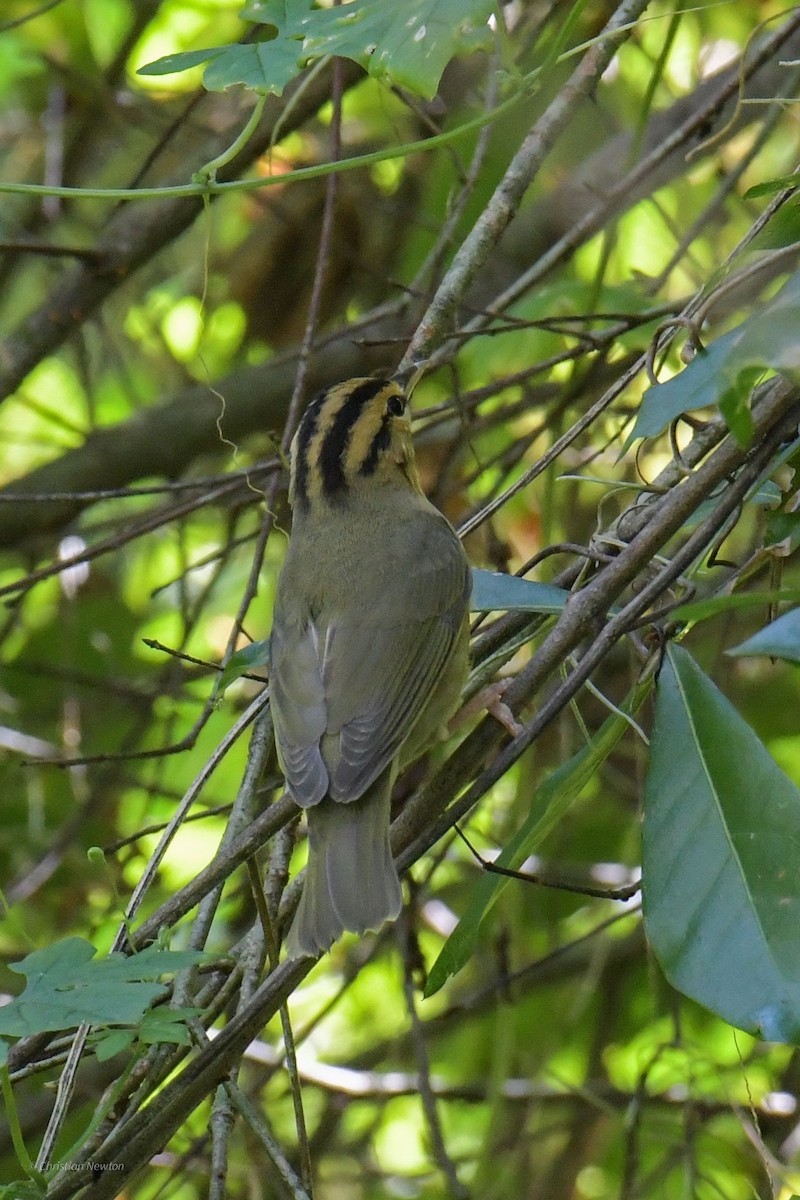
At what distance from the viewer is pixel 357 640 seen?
12.5ft

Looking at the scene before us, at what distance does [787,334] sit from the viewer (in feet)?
6.05

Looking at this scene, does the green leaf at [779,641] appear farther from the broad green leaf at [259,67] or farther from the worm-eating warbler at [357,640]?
the broad green leaf at [259,67]

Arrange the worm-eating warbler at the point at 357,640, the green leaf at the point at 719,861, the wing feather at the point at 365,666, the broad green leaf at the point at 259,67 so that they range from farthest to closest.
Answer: the wing feather at the point at 365,666, the worm-eating warbler at the point at 357,640, the broad green leaf at the point at 259,67, the green leaf at the point at 719,861

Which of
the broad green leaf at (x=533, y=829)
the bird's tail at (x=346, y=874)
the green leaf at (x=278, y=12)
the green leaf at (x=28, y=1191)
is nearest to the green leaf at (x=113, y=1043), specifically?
the green leaf at (x=28, y=1191)

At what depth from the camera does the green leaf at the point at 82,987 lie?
220cm

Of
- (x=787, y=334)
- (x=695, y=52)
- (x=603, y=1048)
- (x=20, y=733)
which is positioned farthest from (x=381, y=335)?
(x=787, y=334)

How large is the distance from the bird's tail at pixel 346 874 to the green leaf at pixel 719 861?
58 cm

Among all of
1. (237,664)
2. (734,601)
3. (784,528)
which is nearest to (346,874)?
(237,664)

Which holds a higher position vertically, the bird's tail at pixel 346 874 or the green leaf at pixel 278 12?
the green leaf at pixel 278 12

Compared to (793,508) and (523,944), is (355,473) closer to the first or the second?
(793,508)

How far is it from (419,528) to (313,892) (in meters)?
1.31

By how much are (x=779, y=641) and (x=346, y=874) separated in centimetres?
151

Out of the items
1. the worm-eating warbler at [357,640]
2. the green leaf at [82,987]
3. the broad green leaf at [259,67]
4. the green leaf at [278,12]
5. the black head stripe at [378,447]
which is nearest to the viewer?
the green leaf at [82,987]

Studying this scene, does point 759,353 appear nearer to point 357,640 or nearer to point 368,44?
point 368,44
